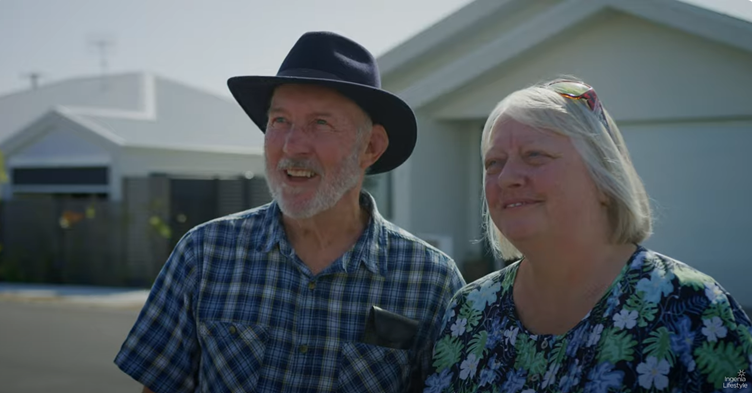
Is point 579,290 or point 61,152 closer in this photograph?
point 579,290

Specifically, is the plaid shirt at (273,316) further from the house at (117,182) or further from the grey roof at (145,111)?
the grey roof at (145,111)

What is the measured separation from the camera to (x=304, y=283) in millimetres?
2809

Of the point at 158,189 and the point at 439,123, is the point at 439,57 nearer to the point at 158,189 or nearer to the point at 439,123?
the point at 439,123

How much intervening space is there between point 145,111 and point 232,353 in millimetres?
22201

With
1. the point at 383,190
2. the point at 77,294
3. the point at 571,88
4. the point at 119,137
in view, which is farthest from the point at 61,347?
the point at 119,137

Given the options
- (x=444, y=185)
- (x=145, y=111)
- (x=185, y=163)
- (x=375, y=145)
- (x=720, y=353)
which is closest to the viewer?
(x=720, y=353)

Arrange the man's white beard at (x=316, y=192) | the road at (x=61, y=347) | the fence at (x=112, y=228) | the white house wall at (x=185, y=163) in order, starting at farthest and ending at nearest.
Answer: the white house wall at (x=185, y=163), the fence at (x=112, y=228), the road at (x=61, y=347), the man's white beard at (x=316, y=192)

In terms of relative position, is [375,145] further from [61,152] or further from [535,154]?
[61,152]

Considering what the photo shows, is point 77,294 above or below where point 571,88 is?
below

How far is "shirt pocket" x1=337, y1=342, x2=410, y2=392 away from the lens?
272 cm

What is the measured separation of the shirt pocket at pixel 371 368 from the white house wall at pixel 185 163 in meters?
15.9

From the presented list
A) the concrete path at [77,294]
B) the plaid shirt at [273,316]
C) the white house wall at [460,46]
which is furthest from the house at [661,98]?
the plaid shirt at [273,316]

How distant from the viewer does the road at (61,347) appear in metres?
7.48

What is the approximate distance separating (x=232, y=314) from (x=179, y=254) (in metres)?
0.31
